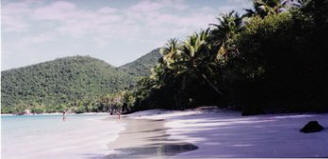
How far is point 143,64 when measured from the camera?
17812 centimetres

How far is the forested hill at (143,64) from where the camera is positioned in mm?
169275

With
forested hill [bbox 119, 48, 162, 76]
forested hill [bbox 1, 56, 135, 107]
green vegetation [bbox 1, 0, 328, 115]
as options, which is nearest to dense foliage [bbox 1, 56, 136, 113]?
forested hill [bbox 1, 56, 135, 107]

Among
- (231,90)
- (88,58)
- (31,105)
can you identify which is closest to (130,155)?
(231,90)

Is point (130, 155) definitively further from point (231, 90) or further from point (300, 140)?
point (231, 90)

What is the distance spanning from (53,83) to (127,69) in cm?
4312

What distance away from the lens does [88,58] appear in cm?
17100

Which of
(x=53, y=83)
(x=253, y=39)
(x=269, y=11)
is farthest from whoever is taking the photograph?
(x=53, y=83)

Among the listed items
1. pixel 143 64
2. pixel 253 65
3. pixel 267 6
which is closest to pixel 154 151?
pixel 253 65

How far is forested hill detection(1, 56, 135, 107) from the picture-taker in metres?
136

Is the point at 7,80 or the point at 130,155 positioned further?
the point at 7,80

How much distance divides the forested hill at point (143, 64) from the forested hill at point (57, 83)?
36.2ft

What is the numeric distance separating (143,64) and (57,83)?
1888 inches

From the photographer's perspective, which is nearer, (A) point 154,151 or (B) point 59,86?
(A) point 154,151

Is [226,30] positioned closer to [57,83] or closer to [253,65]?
[253,65]
